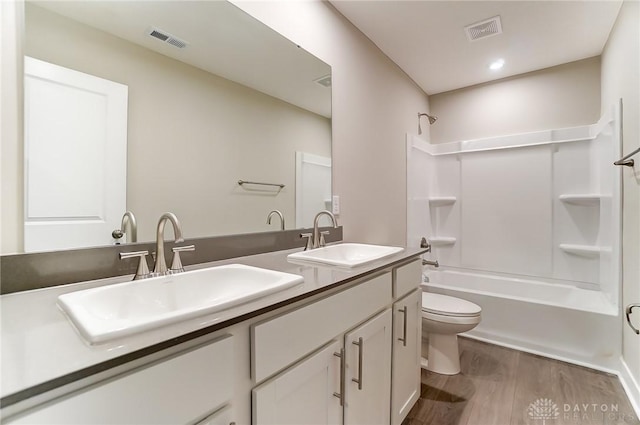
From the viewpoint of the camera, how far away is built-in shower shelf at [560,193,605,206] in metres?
2.49

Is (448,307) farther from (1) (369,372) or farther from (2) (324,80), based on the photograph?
(2) (324,80)

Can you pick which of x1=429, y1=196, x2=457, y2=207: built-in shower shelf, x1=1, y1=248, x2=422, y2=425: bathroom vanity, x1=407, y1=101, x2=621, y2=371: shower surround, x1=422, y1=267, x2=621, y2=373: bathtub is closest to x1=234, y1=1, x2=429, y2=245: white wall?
x1=407, y1=101, x2=621, y2=371: shower surround

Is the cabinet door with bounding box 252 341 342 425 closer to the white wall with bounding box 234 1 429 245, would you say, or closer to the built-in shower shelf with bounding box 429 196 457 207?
the white wall with bounding box 234 1 429 245

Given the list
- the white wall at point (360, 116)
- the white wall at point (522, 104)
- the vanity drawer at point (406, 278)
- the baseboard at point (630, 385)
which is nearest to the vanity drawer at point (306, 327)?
the vanity drawer at point (406, 278)

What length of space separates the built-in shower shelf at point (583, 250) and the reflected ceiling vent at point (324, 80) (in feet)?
8.51

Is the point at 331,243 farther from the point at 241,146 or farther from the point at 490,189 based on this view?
the point at 490,189

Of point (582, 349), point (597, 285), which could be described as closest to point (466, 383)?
point (582, 349)

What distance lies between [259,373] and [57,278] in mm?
651

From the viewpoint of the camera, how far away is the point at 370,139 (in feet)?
7.41

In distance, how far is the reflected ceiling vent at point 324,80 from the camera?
70.5 inches

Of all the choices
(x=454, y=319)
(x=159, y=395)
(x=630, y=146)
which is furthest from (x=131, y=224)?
(x=630, y=146)

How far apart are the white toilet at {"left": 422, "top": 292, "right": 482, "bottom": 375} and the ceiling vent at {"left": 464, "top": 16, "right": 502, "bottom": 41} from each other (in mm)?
2016

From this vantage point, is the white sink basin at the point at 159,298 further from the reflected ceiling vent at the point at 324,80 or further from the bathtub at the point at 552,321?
the bathtub at the point at 552,321

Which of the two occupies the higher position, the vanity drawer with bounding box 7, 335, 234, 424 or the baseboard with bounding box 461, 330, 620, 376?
the vanity drawer with bounding box 7, 335, 234, 424
